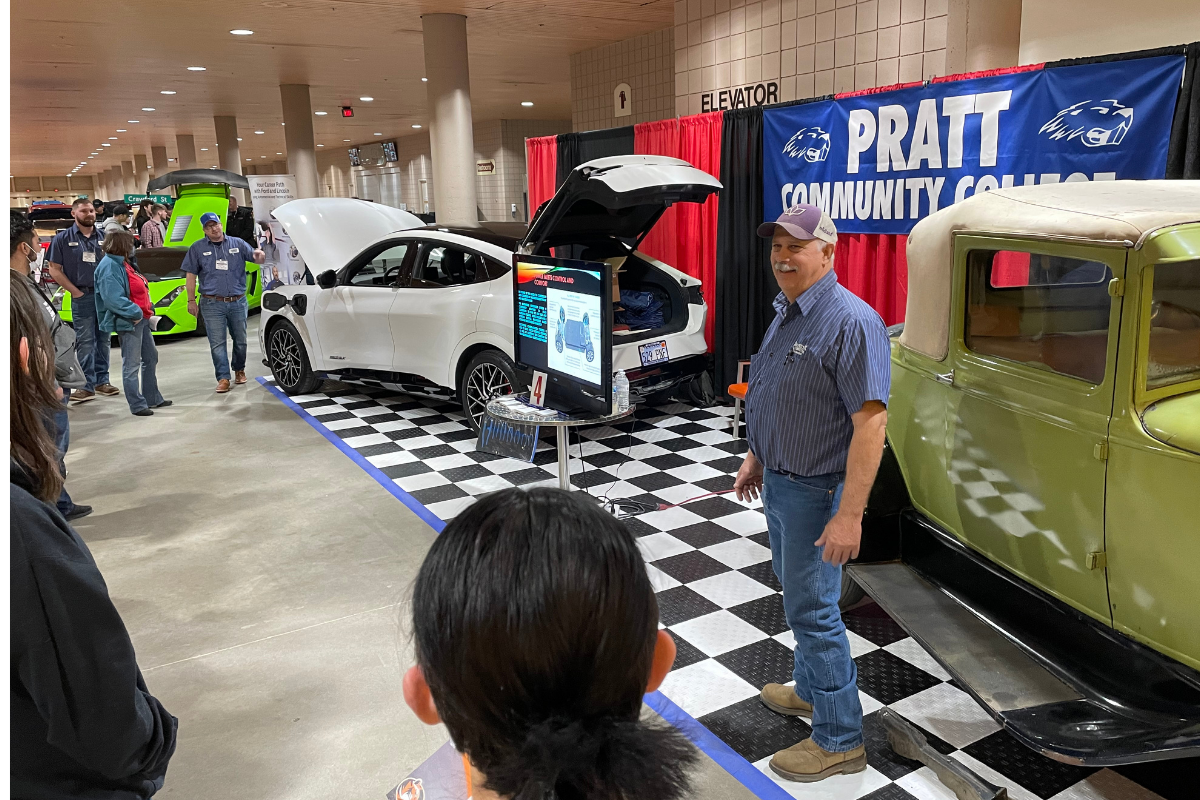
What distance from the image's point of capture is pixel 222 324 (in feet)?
28.1

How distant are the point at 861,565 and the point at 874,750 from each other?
775 mm

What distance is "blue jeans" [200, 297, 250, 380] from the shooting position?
8.45 metres

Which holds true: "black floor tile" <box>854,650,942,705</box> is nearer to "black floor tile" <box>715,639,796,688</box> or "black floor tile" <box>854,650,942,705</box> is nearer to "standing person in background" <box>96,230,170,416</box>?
"black floor tile" <box>715,639,796,688</box>

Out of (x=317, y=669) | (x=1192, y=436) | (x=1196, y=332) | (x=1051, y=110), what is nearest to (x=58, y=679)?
(x=317, y=669)

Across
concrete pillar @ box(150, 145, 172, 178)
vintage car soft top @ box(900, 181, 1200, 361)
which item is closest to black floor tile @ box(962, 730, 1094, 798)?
vintage car soft top @ box(900, 181, 1200, 361)

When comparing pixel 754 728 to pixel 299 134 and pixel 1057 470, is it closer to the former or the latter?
pixel 1057 470

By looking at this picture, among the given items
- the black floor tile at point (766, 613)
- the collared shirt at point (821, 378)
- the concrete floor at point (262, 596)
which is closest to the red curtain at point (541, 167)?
the concrete floor at point (262, 596)

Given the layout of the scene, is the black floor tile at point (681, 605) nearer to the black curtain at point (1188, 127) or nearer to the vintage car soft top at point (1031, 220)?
the vintage car soft top at point (1031, 220)

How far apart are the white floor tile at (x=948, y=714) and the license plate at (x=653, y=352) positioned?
11.3 feet

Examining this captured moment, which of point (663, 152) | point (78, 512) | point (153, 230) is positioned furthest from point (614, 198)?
point (153, 230)

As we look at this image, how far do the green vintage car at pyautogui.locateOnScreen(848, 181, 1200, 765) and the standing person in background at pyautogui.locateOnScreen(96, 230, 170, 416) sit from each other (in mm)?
6800

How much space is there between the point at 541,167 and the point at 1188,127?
647 cm

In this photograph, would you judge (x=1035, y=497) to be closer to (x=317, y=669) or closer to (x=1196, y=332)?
(x=1196, y=332)

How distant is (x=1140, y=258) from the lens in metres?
2.42
